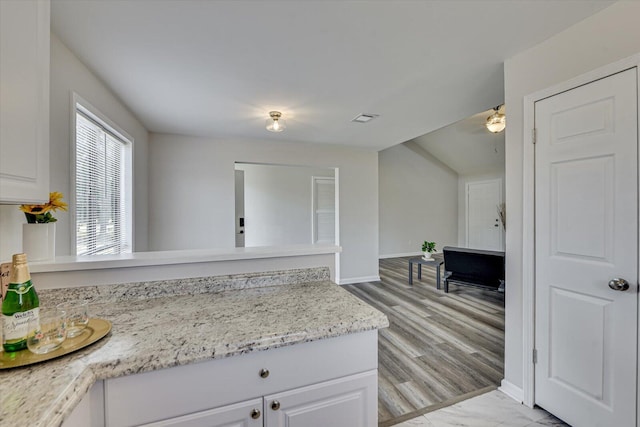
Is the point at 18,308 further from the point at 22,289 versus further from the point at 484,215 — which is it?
the point at 484,215

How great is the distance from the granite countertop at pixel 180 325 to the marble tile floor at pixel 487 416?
3.60 ft

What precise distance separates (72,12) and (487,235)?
8109mm

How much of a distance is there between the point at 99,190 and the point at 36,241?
1252 millimetres

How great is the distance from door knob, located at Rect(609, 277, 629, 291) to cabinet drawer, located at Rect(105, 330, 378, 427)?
4.28ft

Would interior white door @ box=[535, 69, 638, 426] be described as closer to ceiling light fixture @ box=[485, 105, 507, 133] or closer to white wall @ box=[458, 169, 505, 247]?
ceiling light fixture @ box=[485, 105, 507, 133]

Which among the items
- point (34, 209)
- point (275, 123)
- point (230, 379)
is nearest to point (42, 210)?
point (34, 209)

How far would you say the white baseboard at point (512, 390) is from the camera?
5.93ft

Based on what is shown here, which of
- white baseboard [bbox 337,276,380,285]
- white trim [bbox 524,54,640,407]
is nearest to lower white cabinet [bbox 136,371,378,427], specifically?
white trim [bbox 524,54,640,407]

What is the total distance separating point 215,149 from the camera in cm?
391

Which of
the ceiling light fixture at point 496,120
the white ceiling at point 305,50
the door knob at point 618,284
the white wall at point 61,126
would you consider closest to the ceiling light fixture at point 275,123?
the white ceiling at point 305,50

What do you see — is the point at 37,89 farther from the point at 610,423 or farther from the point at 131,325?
the point at 610,423

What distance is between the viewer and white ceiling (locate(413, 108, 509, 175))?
5418 millimetres

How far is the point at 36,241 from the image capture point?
1215 millimetres

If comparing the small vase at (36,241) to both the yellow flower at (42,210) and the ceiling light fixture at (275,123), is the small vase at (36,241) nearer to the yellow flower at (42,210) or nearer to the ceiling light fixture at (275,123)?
the yellow flower at (42,210)
